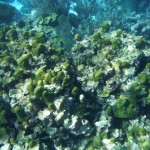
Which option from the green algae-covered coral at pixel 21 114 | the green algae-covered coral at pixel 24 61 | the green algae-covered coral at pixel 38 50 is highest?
the green algae-covered coral at pixel 38 50

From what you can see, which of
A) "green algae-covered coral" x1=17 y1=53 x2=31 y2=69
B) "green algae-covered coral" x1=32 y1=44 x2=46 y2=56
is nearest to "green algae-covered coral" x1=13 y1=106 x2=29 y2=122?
"green algae-covered coral" x1=17 y1=53 x2=31 y2=69

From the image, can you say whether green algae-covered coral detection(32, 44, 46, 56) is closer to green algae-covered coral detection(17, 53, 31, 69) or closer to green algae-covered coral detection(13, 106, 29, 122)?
green algae-covered coral detection(17, 53, 31, 69)

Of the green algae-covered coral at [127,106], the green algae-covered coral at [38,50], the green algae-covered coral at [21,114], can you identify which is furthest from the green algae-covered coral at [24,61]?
the green algae-covered coral at [127,106]

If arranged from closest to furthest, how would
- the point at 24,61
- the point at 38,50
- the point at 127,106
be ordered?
the point at 127,106
the point at 24,61
the point at 38,50

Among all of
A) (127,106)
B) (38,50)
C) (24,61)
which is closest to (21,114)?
(24,61)

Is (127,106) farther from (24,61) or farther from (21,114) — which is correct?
(24,61)

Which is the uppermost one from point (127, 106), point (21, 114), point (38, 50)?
point (38, 50)

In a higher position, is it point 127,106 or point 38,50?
point 38,50

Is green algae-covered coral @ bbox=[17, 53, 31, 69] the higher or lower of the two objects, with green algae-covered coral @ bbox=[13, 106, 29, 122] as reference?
higher

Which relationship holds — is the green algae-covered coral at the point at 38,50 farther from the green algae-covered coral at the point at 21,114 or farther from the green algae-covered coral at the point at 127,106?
the green algae-covered coral at the point at 127,106

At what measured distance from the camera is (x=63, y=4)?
33.9 ft

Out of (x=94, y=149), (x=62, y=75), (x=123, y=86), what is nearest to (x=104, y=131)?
(x=94, y=149)

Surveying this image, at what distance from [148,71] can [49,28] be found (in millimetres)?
5583

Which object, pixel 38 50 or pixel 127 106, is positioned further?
pixel 38 50
